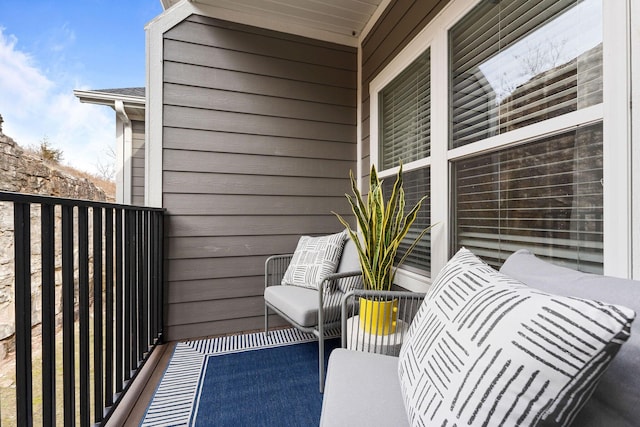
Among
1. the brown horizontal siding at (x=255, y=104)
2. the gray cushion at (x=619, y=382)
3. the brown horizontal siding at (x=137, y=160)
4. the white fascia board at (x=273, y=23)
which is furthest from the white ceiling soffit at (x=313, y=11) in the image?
the gray cushion at (x=619, y=382)

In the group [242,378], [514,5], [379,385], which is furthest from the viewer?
[242,378]

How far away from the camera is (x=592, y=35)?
1.03m

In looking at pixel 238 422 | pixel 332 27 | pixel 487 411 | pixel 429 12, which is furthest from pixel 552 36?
pixel 238 422

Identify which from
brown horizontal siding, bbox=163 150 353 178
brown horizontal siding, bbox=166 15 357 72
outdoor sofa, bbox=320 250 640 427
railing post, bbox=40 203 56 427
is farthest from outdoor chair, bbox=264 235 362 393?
Answer: brown horizontal siding, bbox=166 15 357 72

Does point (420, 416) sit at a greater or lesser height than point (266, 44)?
lesser

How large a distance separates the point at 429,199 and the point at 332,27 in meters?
1.86

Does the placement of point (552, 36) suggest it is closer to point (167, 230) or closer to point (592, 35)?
point (592, 35)

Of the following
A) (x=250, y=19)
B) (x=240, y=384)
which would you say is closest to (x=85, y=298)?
(x=240, y=384)

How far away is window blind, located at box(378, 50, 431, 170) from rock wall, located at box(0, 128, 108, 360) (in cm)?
195

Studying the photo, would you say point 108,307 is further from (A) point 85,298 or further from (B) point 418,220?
(B) point 418,220

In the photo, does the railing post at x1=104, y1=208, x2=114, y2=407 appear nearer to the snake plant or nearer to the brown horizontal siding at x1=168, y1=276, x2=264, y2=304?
the brown horizontal siding at x1=168, y1=276, x2=264, y2=304

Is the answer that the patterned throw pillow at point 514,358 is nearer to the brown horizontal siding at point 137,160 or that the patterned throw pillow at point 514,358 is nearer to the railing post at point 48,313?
the railing post at point 48,313

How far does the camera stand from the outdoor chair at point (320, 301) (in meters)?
1.76

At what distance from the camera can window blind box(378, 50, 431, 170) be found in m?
1.95
